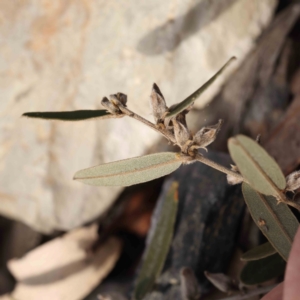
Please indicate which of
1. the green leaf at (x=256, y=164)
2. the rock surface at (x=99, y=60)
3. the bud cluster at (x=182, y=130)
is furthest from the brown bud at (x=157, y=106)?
the rock surface at (x=99, y=60)

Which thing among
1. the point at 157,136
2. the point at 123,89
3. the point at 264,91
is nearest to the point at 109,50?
the point at 123,89

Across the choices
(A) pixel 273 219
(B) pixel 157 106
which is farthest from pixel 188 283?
(B) pixel 157 106

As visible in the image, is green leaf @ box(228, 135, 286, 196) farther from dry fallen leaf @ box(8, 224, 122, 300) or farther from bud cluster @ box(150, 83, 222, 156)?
dry fallen leaf @ box(8, 224, 122, 300)

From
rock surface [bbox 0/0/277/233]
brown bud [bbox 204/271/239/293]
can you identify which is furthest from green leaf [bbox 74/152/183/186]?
rock surface [bbox 0/0/277/233]

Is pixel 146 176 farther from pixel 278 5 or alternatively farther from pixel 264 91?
pixel 278 5

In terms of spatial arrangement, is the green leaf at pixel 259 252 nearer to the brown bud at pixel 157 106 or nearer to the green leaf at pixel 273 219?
the green leaf at pixel 273 219

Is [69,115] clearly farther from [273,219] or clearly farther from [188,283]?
[188,283]
